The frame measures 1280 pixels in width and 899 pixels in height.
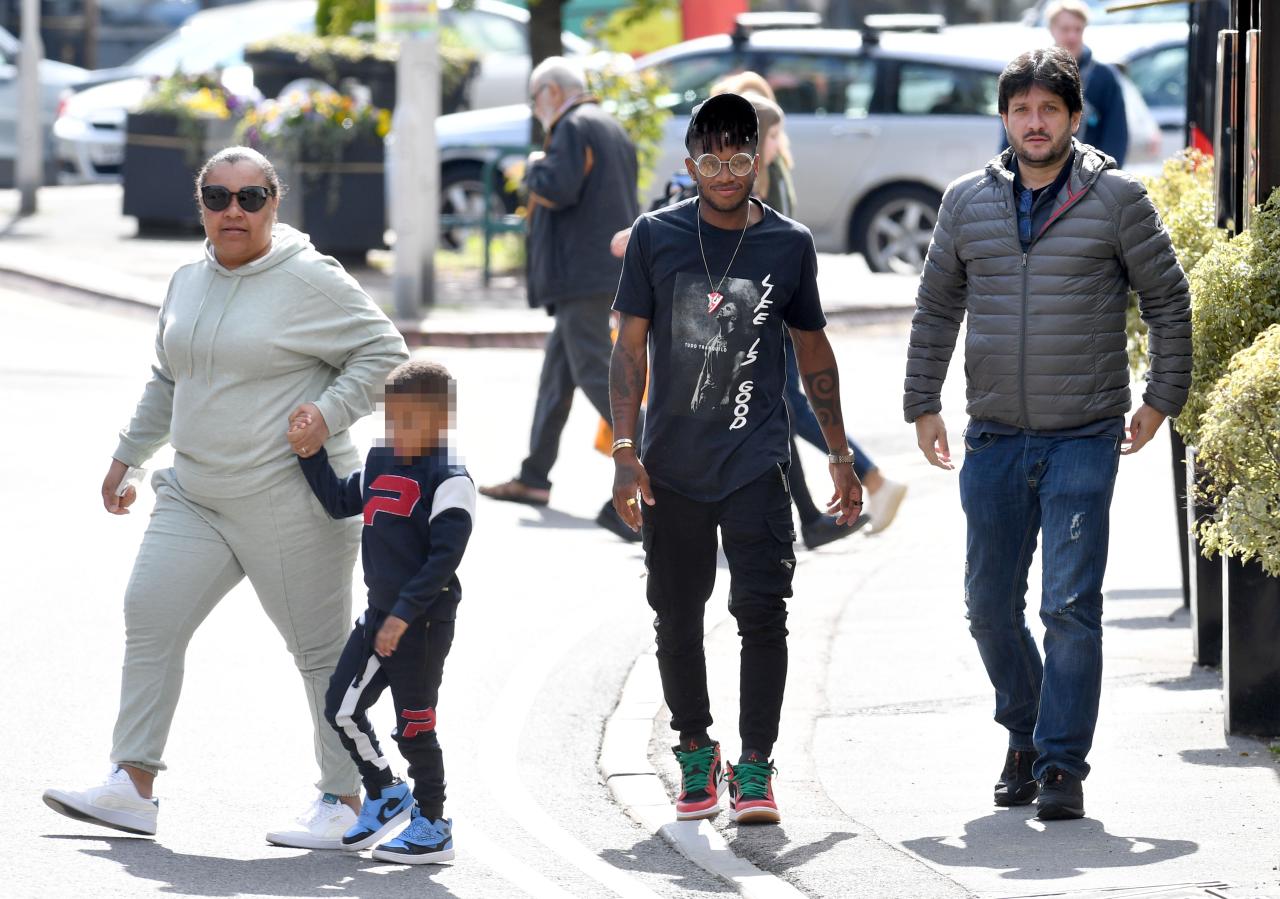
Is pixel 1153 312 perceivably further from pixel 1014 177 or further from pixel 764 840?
pixel 764 840

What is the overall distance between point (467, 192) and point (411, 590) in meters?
14.4

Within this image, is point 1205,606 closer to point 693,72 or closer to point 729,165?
point 729,165

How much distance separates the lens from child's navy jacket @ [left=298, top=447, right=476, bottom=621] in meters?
5.30

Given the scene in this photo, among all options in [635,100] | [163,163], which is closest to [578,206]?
[635,100]

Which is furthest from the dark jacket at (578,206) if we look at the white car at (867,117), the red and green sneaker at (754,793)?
the white car at (867,117)

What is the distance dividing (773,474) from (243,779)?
5.82ft

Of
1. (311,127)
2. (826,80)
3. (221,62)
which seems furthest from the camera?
(221,62)

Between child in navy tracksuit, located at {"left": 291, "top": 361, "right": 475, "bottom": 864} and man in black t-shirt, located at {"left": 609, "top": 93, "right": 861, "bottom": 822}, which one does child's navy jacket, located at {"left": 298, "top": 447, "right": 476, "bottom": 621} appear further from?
man in black t-shirt, located at {"left": 609, "top": 93, "right": 861, "bottom": 822}

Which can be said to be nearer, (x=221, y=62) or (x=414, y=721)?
(x=414, y=721)

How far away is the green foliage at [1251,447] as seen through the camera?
5.62m

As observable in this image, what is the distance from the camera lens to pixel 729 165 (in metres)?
5.62

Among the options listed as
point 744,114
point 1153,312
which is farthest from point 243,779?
point 1153,312

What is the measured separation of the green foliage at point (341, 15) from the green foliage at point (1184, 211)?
1368 cm

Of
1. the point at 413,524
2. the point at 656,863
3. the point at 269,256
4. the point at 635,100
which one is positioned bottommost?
the point at 656,863
